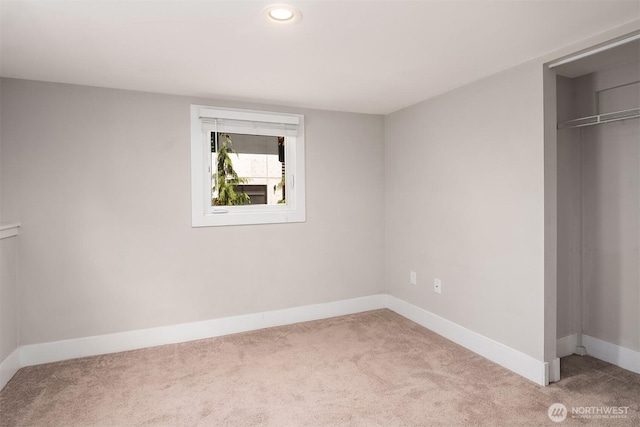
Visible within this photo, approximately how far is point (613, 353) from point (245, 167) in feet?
10.9

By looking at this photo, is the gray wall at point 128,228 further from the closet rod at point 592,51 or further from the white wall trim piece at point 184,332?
the closet rod at point 592,51

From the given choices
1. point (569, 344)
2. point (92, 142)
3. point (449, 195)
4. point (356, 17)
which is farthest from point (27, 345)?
point (569, 344)

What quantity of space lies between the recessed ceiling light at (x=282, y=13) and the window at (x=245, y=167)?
5.22 feet

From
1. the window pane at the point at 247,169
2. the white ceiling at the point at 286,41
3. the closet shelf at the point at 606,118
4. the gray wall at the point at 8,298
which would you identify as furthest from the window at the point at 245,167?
the closet shelf at the point at 606,118

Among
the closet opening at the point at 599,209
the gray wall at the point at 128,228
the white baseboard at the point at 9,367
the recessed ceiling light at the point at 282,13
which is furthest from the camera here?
the gray wall at the point at 128,228

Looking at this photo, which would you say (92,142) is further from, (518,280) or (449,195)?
(518,280)

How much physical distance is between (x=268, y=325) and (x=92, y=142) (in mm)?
2174

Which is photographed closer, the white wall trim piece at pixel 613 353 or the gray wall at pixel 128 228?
the white wall trim piece at pixel 613 353

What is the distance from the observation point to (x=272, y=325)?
11.7 ft

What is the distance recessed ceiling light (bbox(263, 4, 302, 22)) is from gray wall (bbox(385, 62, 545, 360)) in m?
1.65

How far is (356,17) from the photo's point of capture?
1871 millimetres

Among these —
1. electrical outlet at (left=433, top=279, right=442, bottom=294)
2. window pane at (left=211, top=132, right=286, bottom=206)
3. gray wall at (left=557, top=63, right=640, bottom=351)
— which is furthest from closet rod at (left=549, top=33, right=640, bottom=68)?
window pane at (left=211, top=132, right=286, bottom=206)

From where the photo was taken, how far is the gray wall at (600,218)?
259cm

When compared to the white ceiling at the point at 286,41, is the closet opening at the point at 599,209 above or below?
below
